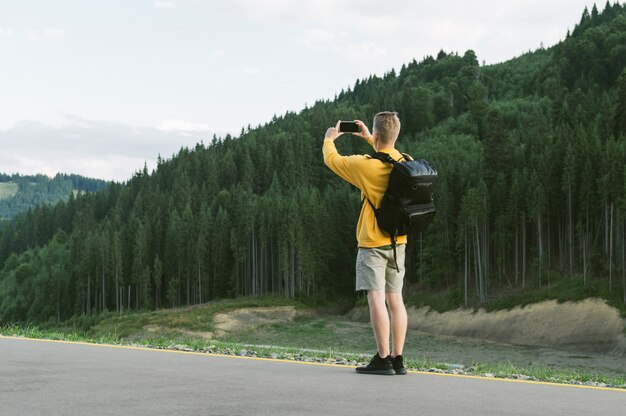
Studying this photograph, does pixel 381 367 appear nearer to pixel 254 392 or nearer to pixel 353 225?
pixel 254 392

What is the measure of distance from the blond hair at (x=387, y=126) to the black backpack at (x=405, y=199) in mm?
362

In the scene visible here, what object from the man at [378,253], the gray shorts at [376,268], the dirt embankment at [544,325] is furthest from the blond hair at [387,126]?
the dirt embankment at [544,325]

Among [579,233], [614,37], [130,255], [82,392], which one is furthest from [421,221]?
[614,37]

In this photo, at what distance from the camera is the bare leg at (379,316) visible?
8.70 metres

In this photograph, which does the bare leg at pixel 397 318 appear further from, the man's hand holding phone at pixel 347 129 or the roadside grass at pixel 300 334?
the roadside grass at pixel 300 334

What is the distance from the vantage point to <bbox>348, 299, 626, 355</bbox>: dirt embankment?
6512 centimetres

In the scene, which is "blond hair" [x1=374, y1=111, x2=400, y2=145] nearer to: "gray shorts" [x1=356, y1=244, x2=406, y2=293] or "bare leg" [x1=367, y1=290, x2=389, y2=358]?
"gray shorts" [x1=356, y1=244, x2=406, y2=293]

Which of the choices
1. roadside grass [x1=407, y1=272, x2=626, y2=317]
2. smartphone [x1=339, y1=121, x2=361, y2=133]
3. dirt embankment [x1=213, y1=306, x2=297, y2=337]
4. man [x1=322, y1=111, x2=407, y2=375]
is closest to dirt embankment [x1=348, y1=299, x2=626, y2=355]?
roadside grass [x1=407, y1=272, x2=626, y2=317]

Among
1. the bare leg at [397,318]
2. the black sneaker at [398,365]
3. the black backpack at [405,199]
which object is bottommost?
the black sneaker at [398,365]

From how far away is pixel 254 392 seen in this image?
7312 millimetres

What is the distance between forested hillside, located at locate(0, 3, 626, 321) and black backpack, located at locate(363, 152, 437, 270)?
67.0 meters

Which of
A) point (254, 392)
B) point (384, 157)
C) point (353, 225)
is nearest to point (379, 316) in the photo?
point (384, 157)

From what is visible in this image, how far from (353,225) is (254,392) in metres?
120

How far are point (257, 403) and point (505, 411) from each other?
6.89 ft
